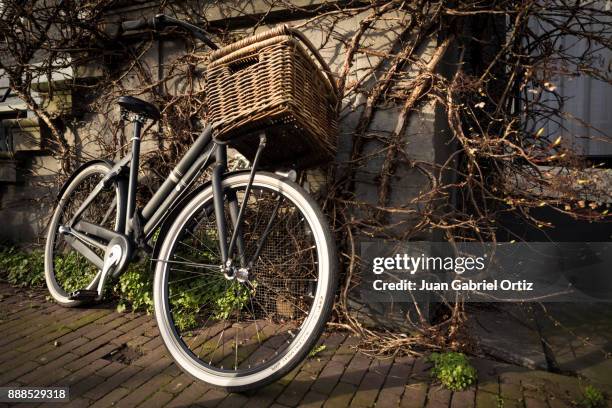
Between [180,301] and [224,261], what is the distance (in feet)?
3.52

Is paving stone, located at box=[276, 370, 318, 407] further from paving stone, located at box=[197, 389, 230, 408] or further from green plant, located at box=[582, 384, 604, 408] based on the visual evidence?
green plant, located at box=[582, 384, 604, 408]

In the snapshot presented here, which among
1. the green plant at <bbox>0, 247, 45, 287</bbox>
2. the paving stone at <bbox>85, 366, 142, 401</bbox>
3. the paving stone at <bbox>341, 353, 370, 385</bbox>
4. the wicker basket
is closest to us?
the wicker basket

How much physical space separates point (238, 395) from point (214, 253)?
937mm

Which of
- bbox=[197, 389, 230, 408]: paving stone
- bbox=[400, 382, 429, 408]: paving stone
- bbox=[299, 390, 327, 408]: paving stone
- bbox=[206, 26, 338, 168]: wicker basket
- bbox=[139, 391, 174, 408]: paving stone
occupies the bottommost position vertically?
bbox=[139, 391, 174, 408]: paving stone

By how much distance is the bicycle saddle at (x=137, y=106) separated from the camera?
2.49m

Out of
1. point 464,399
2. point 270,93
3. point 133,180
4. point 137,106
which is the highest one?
point 137,106

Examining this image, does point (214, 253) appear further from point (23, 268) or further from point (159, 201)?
point (23, 268)

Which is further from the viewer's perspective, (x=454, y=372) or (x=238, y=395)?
(x=454, y=372)

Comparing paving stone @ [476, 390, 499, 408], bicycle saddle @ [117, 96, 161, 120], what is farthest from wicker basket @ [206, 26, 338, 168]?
paving stone @ [476, 390, 499, 408]

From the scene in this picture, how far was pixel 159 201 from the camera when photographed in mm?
2426

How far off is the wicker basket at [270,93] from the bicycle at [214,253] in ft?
0.46

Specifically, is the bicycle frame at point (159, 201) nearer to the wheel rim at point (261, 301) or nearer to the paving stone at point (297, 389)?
the wheel rim at point (261, 301)

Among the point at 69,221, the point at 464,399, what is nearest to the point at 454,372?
the point at 464,399

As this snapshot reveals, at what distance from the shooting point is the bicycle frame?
198 cm
